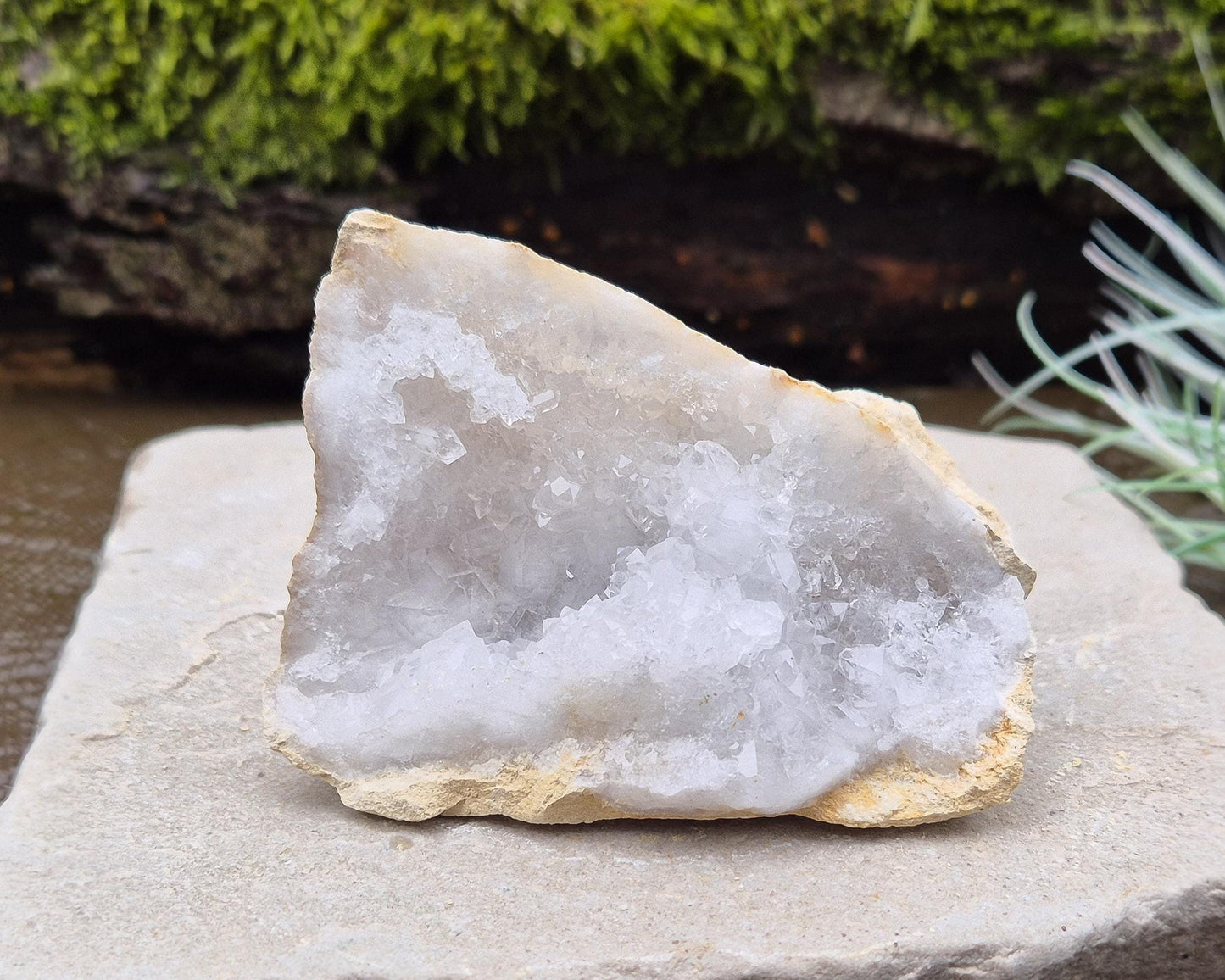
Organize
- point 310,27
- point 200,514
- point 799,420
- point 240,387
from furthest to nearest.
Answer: point 240,387 < point 310,27 < point 200,514 < point 799,420

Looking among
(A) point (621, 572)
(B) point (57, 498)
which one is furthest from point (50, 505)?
(A) point (621, 572)

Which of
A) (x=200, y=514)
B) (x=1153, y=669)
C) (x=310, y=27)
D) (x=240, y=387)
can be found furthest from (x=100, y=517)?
(x=1153, y=669)

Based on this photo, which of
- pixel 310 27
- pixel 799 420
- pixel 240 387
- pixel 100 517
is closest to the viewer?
pixel 799 420

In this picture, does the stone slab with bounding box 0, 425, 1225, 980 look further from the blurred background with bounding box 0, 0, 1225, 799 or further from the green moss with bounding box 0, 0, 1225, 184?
the green moss with bounding box 0, 0, 1225, 184

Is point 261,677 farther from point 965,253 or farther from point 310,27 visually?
point 965,253

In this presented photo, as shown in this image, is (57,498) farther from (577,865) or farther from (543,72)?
(577,865)

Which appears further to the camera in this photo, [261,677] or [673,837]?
[261,677]
